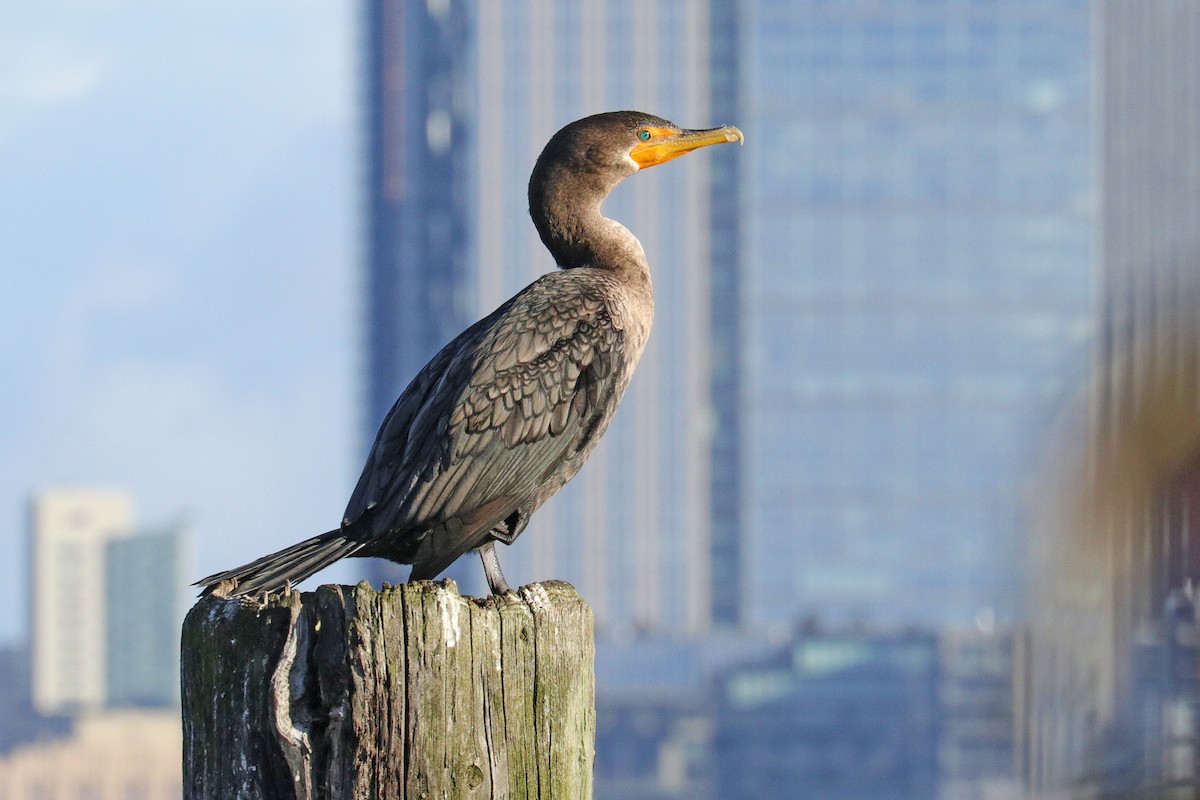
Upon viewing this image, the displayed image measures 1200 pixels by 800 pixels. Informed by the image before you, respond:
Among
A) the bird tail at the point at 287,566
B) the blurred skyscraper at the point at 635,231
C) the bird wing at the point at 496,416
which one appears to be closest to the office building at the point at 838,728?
the blurred skyscraper at the point at 635,231

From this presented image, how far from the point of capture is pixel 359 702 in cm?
486

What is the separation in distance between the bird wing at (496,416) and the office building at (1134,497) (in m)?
1.88

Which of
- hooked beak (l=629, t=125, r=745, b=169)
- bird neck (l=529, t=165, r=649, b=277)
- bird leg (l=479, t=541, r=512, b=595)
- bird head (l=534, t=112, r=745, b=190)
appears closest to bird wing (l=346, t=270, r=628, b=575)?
bird leg (l=479, t=541, r=512, b=595)

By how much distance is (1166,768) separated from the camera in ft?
20.4

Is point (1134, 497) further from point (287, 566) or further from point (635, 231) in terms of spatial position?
point (635, 231)

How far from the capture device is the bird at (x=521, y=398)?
694 centimetres

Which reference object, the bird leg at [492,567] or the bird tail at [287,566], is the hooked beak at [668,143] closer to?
the bird leg at [492,567]

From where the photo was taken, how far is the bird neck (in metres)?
8.17

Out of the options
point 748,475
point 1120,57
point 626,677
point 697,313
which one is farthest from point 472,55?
point 1120,57

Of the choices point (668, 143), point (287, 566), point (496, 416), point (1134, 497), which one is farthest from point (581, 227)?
point (1134, 497)

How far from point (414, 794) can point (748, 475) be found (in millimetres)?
189995

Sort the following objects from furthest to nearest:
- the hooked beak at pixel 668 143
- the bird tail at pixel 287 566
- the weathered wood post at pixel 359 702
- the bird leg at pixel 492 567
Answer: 1. the hooked beak at pixel 668 143
2. the bird leg at pixel 492 567
3. the bird tail at pixel 287 566
4. the weathered wood post at pixel 359 702

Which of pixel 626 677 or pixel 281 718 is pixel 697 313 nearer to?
pixel 626 677

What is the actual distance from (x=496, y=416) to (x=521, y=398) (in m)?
0.15
